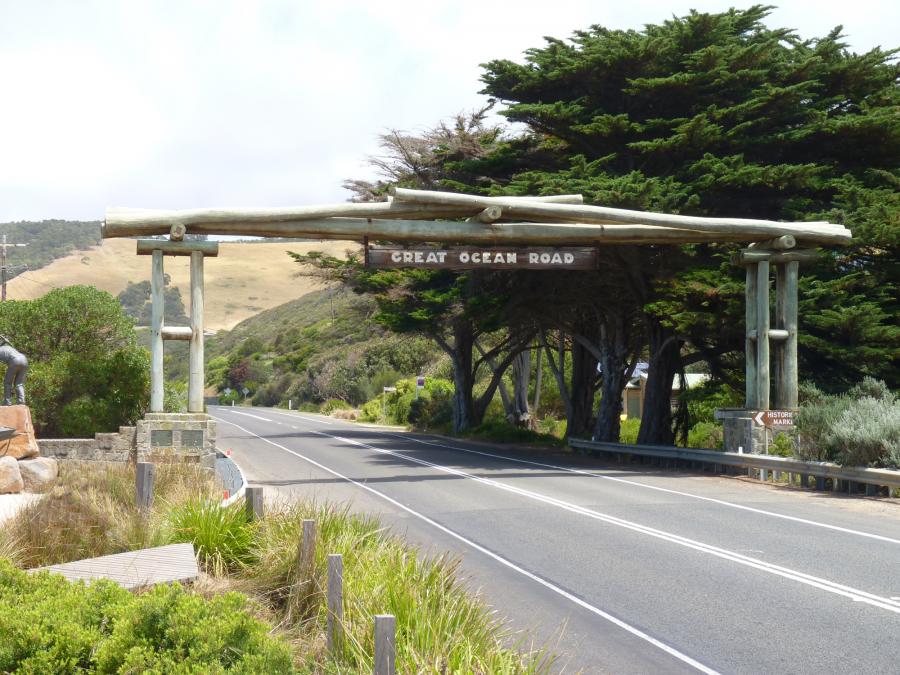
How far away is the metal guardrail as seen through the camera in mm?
16891

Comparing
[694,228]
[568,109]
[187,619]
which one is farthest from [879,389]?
[187,619]

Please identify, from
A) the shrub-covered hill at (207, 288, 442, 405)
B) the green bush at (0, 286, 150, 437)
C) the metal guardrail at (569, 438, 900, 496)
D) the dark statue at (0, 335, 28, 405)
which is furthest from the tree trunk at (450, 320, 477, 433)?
the dark statue at (0, 335, 28, 405)

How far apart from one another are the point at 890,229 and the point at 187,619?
65.8 feet

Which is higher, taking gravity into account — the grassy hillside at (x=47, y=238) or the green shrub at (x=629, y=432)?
the grassy hillside at (x=47, y=238)

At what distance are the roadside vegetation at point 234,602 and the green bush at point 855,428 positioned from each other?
35.4ft

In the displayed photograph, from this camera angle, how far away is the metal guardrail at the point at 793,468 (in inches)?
665

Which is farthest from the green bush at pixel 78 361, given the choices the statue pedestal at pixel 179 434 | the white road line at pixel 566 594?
the white road line at pixel 566 594

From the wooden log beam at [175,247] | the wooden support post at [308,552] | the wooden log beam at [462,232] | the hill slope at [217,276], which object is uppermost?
the hill slope at [217,276]

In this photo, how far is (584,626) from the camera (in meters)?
8.33

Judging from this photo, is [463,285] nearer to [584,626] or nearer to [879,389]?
[879,389]

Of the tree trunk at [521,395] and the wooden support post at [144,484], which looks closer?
the wooden support post at [144,484]

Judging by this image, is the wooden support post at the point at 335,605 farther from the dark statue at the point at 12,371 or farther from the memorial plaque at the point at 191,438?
the dark statue at the point at 12,371

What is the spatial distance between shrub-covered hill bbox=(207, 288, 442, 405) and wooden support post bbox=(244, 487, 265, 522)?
3514 cm

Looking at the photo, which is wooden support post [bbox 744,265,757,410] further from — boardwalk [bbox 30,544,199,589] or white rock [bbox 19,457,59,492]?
boardwalk [bbox 30,544,199,589]
